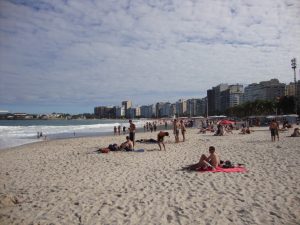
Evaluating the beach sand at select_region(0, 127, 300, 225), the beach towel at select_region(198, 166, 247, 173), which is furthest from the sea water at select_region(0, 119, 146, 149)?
the beach towel at select_region(198, 166, 247, 173)

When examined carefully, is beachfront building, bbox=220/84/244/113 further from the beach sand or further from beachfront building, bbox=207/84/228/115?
the beach sand

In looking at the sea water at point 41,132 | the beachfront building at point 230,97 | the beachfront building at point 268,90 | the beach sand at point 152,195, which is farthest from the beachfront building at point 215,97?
the beach sand at point 152,195

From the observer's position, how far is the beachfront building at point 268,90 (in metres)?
138

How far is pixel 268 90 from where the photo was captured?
457ft

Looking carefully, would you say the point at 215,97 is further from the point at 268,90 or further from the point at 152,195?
the point at 152,195

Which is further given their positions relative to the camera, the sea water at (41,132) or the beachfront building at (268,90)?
the beachfront building at (268,90)

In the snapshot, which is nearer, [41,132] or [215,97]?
[41,132]

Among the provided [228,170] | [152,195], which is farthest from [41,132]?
[152,195]

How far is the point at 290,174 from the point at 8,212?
672 cm

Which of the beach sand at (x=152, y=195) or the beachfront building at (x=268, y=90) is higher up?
the beachfront building at (x=268, y=90)

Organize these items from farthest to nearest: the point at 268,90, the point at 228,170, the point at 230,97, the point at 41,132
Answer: the point at 230,97 → the point at 268,90 → the point at 41,132 → the point at 228,170

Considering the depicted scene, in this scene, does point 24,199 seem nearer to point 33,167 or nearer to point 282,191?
point 33,167

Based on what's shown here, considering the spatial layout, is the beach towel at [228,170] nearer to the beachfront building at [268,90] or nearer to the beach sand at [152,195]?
the beach sand at [152,195]

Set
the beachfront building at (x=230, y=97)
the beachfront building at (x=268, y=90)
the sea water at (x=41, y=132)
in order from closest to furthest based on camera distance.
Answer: the sea water at (x=41, y=132), the beachfront building at (x=268, y=90), the beachfront building at (x=230, y=97)
